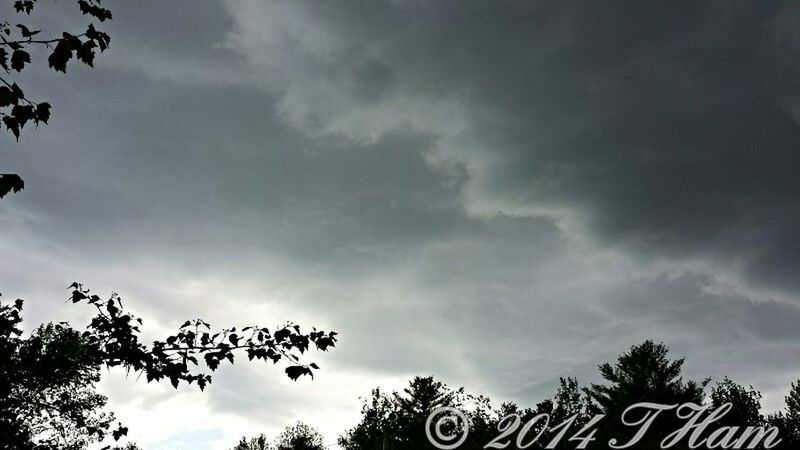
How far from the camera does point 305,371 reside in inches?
209

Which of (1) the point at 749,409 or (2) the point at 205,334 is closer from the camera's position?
(2) the point at 205,334

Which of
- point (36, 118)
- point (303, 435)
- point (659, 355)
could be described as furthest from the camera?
point (303, 435)

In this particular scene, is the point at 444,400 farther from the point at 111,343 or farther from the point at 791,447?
the point at 111,343

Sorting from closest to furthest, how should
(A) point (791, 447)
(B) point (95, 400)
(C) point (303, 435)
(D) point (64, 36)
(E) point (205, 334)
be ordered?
(D) point (64, 36)
(E) point (205, 334)
(A) point (791, 447)
(B) point (95, 400)
(C) point (303, 435)


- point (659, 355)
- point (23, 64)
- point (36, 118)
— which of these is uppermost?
point (659, 355)

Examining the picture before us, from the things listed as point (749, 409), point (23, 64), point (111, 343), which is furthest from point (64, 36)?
point (749, 409)

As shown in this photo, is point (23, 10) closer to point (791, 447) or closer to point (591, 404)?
point (791, 447)

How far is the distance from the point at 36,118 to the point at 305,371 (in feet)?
11.0

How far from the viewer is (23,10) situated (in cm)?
484

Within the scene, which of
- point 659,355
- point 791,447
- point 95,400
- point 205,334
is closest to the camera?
point 205,334

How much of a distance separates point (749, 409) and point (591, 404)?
1486 centimetres

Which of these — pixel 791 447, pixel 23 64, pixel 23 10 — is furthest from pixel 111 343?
pixel 791 447

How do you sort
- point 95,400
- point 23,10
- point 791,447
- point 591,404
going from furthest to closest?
point 591,404
point 95,400
point 791,447
point 23,10

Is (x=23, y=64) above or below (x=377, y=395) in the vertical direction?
below
